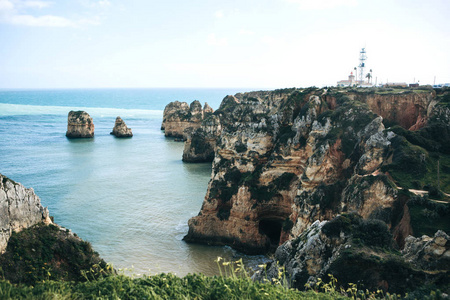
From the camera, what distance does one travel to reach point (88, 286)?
10.7 m

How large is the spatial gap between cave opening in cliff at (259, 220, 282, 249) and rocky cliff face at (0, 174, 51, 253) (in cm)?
1630

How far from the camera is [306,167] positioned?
24.9 metres

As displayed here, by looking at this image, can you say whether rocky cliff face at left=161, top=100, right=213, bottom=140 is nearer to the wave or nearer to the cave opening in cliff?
the cave opening in cliff

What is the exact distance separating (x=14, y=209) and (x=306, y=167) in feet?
55.1

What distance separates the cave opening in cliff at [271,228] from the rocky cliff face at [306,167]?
0.08 m

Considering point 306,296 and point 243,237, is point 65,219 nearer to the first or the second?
point 243,237

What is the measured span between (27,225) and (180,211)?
61.6 feet

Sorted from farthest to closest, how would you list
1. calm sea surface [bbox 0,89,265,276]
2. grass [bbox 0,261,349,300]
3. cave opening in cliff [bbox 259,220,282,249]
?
cave opening in cliff [bbox 259,220,282,249], calm sea surface [bbox 0,89,265,276], grass [bbox 0,261,349,300]

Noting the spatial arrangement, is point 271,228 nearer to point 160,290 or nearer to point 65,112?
point 160,290

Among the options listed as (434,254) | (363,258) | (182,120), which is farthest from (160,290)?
(182,120)

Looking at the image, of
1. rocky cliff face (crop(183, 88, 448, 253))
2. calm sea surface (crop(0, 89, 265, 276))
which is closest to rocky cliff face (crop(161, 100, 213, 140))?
calm sea surface (crop(0, 89, 265, 276))

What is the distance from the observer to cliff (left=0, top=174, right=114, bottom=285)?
1538cm

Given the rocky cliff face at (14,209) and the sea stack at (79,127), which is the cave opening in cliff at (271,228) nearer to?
the rocky cliff face at (14,209)

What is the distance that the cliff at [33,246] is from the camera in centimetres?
1538
